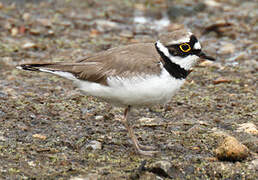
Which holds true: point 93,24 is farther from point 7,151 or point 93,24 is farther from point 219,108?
point 7,151

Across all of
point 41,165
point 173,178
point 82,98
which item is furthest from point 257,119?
point 41,165

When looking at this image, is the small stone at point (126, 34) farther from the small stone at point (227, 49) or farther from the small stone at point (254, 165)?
the small stone at point (254, 165)

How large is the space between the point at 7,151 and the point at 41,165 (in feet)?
1.50

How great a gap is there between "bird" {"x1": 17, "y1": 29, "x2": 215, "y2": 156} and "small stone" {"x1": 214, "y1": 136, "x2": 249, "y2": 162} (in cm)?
69

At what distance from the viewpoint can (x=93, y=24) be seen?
9086 millimetres

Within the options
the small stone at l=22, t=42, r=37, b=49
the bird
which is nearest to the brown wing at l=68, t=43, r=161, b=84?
the bird

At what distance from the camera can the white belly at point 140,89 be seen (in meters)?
4.19

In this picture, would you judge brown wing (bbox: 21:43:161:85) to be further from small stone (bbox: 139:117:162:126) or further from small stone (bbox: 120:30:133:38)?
small stone (bbox: 120:30:133:38)

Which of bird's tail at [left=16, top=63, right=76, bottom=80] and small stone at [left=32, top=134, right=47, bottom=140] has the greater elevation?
bird's tail at [left=16, top=63, right=76, bottom=80]

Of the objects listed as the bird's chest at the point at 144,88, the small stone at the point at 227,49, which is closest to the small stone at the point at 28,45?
the small stone at the point at 227,49

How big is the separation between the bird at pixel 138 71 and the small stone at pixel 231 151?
688 millimetres

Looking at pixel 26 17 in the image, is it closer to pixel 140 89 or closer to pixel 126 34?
pixel 126 34

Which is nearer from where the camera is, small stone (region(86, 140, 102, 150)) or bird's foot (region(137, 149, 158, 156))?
bird's foot (region(137, 149, 158, 156))

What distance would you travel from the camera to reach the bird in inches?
167
